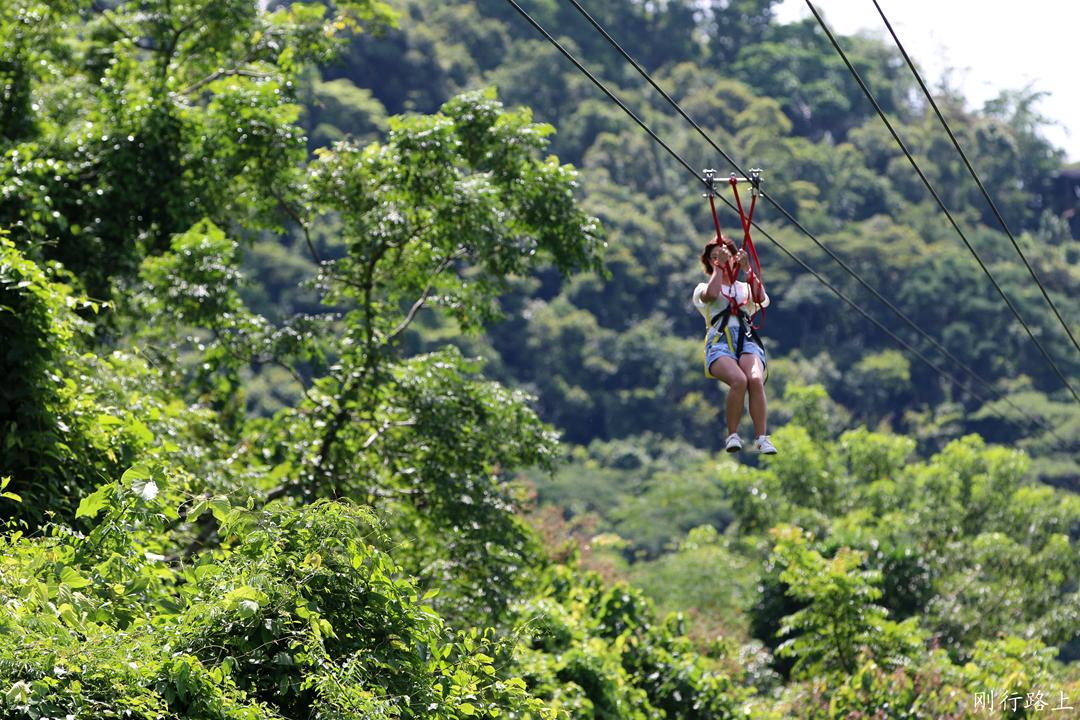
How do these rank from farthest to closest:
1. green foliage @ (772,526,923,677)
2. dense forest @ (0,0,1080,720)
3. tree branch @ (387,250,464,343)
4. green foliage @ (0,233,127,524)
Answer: green foliage @ (772,526,923,677) → tree branch @ (387,250,464,343) → green foliage @ (0,233,127,524) → dense forest @ (0,0,1080,720)

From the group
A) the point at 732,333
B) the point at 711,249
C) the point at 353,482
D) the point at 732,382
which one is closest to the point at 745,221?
the point at 711,249

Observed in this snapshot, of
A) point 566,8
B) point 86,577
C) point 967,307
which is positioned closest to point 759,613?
point 86,577

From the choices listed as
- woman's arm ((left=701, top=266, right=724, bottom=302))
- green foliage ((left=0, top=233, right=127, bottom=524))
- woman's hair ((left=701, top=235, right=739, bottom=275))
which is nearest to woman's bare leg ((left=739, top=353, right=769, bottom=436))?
woman's arm ((left=701, top=266, right=724, bottom=302))

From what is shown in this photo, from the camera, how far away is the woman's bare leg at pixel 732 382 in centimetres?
639

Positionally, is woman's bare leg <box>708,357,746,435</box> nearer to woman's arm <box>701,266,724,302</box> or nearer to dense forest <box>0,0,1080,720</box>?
woman's arm <box>701,266,724,302</box>

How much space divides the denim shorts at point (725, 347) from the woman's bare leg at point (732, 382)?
0.03 meters

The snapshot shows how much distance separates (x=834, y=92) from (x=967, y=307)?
19443mm

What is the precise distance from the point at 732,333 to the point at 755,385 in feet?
0.84

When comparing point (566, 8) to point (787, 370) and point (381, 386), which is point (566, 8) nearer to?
point (787, 370)

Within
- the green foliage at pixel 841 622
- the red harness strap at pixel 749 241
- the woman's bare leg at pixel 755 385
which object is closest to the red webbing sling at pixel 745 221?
the red harness strap at pixel 749 241

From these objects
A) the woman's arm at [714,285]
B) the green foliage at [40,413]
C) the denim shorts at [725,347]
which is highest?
the woman's arm at [714,285]

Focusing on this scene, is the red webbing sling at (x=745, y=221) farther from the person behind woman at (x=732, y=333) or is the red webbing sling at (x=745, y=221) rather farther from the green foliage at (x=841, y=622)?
the green foliage at (x=841, y=622)

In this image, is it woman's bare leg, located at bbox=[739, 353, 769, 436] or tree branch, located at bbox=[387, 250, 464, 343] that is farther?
tree branch, located at bbox=[387, 250, 464, 343]

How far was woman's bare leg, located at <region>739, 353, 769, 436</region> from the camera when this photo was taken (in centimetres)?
638
